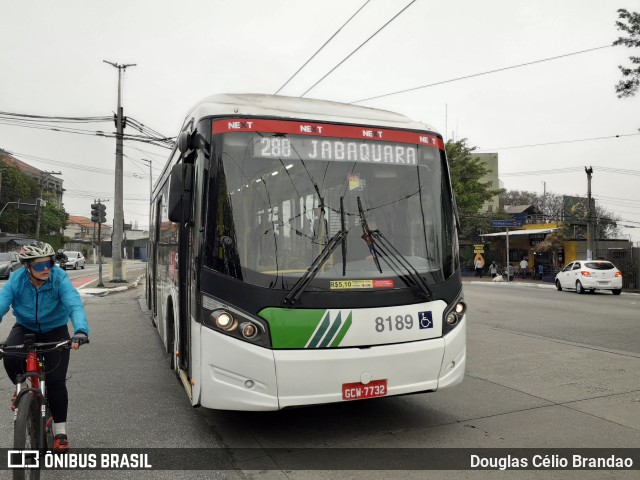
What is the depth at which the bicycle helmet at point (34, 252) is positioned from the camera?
389 cm

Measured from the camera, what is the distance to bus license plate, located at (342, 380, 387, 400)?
4469 millimetres

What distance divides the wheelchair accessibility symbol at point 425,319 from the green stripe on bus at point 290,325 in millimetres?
982

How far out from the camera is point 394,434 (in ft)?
16.3

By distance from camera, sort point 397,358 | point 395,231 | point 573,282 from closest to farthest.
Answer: point 397,358 → point 395,231 → point 573,282

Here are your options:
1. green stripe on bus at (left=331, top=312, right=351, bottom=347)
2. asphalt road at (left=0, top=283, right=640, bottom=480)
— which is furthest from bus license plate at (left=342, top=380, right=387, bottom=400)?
asphalt road at (left=0, top=283, right=640, bottom=480)

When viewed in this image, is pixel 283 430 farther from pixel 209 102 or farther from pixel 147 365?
pixel 147 365

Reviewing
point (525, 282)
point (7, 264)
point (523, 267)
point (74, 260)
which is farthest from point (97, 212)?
point (523, 267)

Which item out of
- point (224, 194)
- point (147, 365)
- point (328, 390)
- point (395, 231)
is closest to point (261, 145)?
point (224, 194)

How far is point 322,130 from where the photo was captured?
498cm

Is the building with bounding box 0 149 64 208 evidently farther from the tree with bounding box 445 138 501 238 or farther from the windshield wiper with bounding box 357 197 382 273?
the windshield wiper with bounding box 357 197 382 273

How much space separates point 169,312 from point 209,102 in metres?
3.05

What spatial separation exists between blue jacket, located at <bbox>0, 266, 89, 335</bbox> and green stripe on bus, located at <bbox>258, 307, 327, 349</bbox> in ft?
4.58

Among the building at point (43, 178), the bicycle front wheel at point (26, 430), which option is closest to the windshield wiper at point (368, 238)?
Result: the bicycle front wheel at point (26, 430)

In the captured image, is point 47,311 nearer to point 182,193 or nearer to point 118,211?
point 182,193
